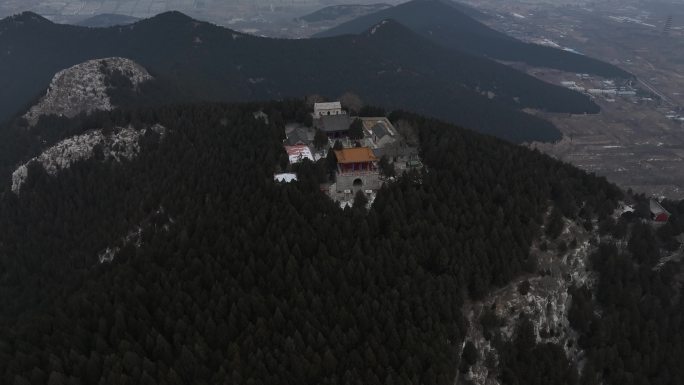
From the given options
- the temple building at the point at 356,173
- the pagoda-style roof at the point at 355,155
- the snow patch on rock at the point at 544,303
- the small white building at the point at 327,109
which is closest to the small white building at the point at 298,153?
the pagoda-style roof at the point at 355,155

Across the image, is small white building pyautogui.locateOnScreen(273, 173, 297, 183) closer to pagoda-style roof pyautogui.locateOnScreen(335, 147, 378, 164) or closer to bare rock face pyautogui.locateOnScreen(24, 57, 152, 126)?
pagoda-style roof pyautogui.locateOnScreen(335, 147, 378, 164)

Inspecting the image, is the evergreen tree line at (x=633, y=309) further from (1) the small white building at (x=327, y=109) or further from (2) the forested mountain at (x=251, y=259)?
(1) the small white building at (x=327, y=109)

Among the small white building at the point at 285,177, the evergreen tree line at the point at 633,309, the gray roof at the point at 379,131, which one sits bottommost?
the evergreen tree line at the point at 633,309

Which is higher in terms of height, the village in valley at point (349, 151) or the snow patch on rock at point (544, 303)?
the village in valley at point (349, 151)

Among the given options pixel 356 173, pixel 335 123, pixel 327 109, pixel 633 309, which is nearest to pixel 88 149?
pixel 327 109

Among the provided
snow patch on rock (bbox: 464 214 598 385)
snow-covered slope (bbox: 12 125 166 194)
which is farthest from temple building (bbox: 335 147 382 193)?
snow-covered slope (bbox: 12 125 166 194)

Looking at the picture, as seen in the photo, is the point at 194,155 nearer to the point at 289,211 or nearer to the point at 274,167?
the point at 274,167

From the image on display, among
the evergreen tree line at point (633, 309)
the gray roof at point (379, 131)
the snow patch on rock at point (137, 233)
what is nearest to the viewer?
the evergreen tree line at point (633, 309)

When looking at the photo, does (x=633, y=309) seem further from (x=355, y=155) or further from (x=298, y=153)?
(x=298, y=153)
